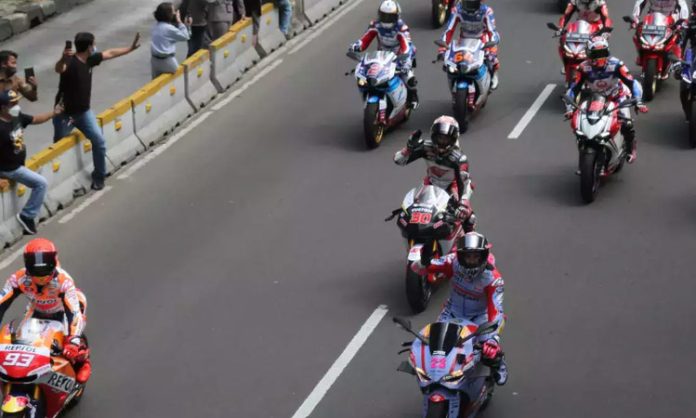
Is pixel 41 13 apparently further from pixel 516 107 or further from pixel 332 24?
pixel 516 107

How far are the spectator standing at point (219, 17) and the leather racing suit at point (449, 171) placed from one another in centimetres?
816

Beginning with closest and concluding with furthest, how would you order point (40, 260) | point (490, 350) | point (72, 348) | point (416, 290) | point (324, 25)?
point (490, 350) → point (72, 348) → point (40, 260) → point (416, 290) → point (324, 25)

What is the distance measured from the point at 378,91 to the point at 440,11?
250 inches

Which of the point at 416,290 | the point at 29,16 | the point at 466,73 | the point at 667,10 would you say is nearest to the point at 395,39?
the point at 466,73

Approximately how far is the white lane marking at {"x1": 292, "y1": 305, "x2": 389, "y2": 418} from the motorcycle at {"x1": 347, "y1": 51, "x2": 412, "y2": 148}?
17.5 feet

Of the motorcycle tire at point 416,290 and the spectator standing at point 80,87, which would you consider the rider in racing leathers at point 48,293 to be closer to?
the motorcycle tire at point 416,290

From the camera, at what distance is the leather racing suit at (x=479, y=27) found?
22.2m

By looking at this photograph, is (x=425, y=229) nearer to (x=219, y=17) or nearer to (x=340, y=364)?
(x=340, y=364)

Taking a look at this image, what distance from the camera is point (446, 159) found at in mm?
16609

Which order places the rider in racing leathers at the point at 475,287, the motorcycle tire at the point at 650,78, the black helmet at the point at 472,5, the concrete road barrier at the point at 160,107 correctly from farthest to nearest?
the motorcycle tire at the point at 650,78
the black helmet at the point at 472,5
the concrete road barrier at the point at 160,107
the rider in racing leathers at the point at 475,287

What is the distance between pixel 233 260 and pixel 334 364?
9.79 feet

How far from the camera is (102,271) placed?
17.1m

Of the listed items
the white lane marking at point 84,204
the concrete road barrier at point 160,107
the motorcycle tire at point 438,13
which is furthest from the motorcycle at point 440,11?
the white lane marking at point 84,204

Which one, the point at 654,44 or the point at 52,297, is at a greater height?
the point at 52,297
